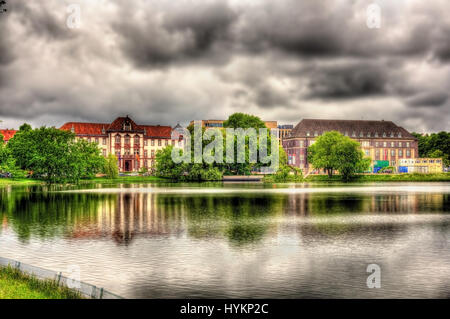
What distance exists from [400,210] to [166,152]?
230 ft

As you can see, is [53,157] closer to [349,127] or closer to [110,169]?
[110,169]

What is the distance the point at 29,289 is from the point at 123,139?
135 metres

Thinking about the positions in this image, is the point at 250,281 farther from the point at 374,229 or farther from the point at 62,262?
the point at 374,229

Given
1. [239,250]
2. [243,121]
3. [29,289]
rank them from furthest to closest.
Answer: [243,121] < [239,250] < [29,289]

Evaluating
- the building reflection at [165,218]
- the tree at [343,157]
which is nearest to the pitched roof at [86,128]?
the tree at [343,157]

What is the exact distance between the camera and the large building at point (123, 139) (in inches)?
5664

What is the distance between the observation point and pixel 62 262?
17500 millimetres

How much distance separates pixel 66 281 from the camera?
13133mm

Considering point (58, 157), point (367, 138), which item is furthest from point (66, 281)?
point (367, 138)

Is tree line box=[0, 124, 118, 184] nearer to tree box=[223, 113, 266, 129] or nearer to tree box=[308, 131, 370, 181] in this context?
tree box=[223, 113, 266, 129]

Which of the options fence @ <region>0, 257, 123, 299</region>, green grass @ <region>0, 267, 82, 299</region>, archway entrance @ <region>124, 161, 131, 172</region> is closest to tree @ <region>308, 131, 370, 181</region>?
archway entrance @ <region>124, 161, 131, 172</region>

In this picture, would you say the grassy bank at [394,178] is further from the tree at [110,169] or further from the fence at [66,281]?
the fence at [66,281]
